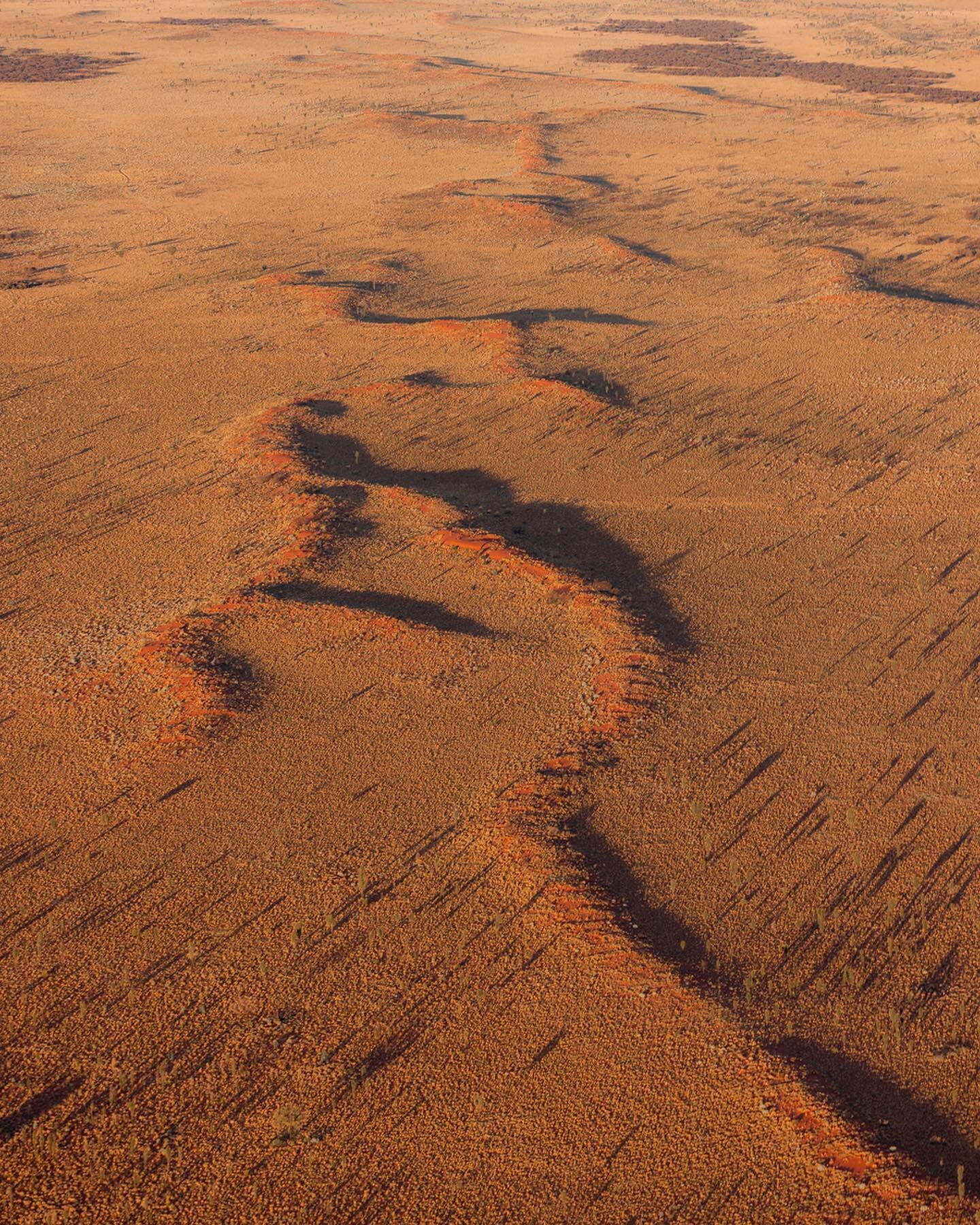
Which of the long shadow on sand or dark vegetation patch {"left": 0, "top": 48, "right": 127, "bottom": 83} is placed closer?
the long shadow on sand

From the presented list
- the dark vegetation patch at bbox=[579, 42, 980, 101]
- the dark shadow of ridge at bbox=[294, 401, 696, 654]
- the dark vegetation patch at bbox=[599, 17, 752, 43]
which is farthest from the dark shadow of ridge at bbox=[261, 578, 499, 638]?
the dark vegetation patch at bbox=[599, 17, 752, 43]

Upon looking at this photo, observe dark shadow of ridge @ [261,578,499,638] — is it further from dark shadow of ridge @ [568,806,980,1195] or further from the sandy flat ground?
dark shadow of ridge @ [568,806,980,1195]

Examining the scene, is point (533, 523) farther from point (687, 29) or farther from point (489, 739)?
point (687, 29)

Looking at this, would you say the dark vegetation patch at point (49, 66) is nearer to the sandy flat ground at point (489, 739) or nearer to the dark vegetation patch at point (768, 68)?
the dark vegetation patch at point (768, 68)

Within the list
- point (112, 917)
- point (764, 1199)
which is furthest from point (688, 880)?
point (112, 917)

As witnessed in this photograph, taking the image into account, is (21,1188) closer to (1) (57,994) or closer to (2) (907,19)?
(1) (57,994)

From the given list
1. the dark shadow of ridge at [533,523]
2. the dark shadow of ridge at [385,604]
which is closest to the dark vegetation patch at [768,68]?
the dark shadow of ridge at [533,523]
